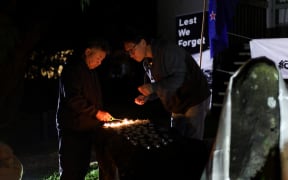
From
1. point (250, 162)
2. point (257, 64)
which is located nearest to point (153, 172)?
point (250, 162)

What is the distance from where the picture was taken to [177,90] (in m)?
5.75

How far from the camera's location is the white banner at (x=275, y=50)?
1177 cm

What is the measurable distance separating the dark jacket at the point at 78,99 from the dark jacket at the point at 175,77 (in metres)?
0.80

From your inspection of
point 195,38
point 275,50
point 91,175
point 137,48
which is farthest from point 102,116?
point 195,38

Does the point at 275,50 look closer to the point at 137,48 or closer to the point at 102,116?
the point at 137,48

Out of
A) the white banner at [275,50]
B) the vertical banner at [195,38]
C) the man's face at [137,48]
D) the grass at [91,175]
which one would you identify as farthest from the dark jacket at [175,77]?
the vertical banner at [195,38]

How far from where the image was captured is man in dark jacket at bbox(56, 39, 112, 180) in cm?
560

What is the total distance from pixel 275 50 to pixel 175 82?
6991 mm

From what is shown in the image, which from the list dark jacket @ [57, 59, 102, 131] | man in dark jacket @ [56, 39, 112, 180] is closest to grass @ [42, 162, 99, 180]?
man in dark jacket @ [56, 39, 112, 180]

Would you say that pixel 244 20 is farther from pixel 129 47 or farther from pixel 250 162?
pixel 250 162

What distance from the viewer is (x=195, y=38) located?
1333 cm

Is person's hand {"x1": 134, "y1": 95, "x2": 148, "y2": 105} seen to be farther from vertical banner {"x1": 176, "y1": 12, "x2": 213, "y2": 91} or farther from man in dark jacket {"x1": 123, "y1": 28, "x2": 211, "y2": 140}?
vertical banner {"x1": 176, "y1": 12, "x2": 213, "y2": 91}

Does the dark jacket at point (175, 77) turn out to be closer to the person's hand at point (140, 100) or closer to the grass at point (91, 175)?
the person's hand at point (140, 100)

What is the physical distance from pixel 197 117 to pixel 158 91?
0.68m
